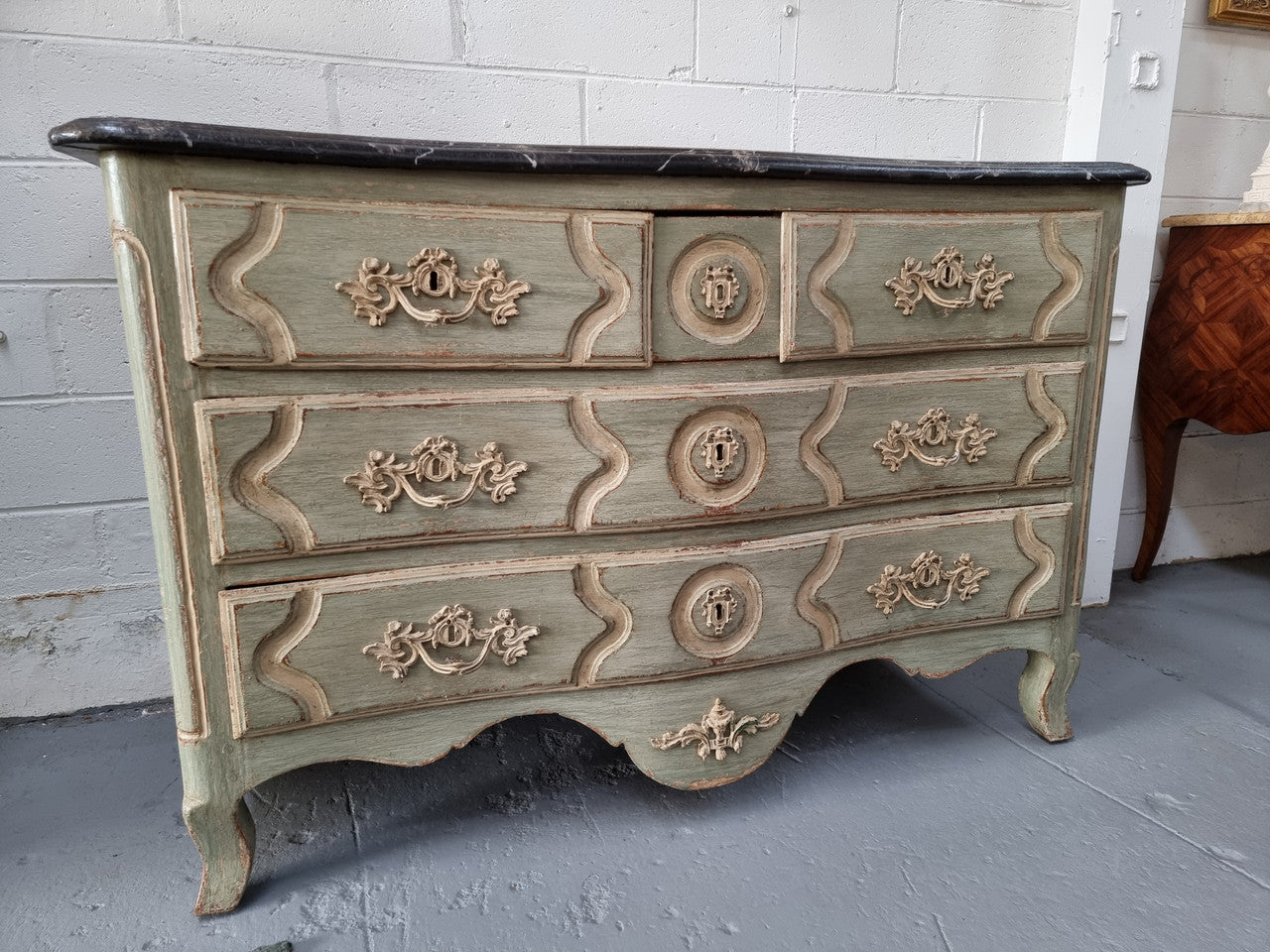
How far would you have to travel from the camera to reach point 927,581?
1.46m

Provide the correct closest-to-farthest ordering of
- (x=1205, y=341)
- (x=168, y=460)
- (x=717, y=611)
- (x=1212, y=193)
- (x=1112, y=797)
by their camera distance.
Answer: (x=168, y=460) → (x=717, y=611) → (x=1112, y=797) → (x=1205, y=341) → (x=1212, y=193)

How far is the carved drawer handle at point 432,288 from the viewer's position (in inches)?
42.5

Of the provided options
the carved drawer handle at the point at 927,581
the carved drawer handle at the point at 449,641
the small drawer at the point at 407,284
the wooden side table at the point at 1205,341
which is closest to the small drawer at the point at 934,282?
the small drawer at the point at 407,284

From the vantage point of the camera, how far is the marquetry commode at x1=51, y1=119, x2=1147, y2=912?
106 centimetres

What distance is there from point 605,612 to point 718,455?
29 centimetres

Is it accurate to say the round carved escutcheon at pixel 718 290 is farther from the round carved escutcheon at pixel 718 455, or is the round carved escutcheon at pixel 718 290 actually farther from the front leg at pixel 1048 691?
the front leg at pixel 1048 691

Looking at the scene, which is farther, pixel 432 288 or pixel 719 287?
pixel 719 287

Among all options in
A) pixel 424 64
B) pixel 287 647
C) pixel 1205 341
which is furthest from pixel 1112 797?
pixel 424 64

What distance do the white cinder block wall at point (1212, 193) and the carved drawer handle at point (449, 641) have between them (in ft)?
6.96

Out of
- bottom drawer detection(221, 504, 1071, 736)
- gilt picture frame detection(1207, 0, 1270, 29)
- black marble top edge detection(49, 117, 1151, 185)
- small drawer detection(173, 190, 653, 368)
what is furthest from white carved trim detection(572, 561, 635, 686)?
gilt picture frame detection(1207, 0, 1270, 29)

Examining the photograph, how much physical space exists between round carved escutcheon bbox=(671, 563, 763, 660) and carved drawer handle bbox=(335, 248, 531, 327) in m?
0.50

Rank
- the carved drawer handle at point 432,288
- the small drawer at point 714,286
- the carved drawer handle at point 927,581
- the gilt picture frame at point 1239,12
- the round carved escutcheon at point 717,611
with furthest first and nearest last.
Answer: the gilt picture frame at point 1239,12, the carved drawer handle at point 927,581, the round carved escutcheon at point 717,611, the small drawer at point 714,286, the carved drawer handle at point 432,288

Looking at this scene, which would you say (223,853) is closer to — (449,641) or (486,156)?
(449,641)

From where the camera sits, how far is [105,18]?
1.59m
